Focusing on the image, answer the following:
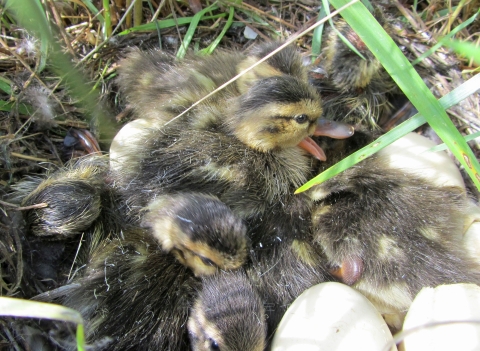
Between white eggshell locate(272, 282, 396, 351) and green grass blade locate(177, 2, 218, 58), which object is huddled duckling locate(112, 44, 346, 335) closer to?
white eggshell locate(272, 282, 396, 351)

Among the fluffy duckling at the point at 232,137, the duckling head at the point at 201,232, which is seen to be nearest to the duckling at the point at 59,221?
the fluffy duckling at the point at 232,137

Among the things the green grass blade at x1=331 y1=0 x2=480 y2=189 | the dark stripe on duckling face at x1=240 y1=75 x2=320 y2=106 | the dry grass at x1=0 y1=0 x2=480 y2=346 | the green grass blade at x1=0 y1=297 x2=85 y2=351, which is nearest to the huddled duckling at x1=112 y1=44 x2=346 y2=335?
the dark stripe on duckling face at x1=240 y1=75 x2=320 y2=106

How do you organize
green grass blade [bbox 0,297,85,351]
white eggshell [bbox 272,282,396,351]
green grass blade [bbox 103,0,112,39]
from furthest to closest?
green grass blade [bbox 103,0,112,39] < white eggshell [bbox 272,282,396,351] < green grass blade [bbox 0,297,85,351]

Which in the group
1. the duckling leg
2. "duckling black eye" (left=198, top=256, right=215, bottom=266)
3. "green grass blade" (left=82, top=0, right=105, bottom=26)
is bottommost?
the duckling leg

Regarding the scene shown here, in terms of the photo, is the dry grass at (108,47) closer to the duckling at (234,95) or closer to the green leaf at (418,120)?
the duckling at (234,95)

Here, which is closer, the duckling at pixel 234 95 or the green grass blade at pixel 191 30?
the duckling at pixel 234 95

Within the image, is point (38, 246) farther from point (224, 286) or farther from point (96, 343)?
point (224, 286)
